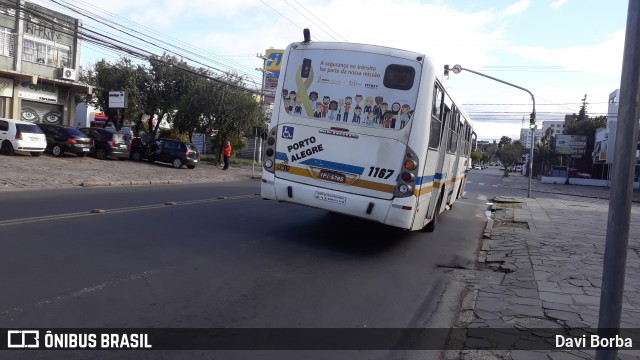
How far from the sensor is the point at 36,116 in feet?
101

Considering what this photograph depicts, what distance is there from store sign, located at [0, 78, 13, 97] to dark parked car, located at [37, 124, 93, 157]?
20.1 ft

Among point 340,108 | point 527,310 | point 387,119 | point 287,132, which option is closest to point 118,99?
point 287,132

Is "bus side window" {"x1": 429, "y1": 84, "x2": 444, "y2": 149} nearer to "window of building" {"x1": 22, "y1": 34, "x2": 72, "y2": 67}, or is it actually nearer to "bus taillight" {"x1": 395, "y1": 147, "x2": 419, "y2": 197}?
"bus taillight" {"x1": 395, "y1": 147, "x2": 419, "y2": 197}

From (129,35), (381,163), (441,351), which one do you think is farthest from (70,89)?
(441,351)

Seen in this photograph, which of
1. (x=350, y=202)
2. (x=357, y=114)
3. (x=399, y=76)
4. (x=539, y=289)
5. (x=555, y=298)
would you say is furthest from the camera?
(x=357, y=114)

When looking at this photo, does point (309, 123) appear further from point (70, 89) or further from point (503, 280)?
point (70, 89)

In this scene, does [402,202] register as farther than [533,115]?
No

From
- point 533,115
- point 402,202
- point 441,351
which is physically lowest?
point 441,351

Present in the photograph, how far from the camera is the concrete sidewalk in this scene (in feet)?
17.0

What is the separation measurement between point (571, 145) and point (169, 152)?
55537 millimetres

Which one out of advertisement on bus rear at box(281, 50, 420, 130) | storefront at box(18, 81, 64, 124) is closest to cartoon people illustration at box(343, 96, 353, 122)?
advertisement on bus rear at box(281, 50, 420, 130)

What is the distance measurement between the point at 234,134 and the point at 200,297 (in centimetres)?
2850

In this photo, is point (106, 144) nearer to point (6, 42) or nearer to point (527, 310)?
point (6, 42)

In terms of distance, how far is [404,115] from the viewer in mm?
8055
